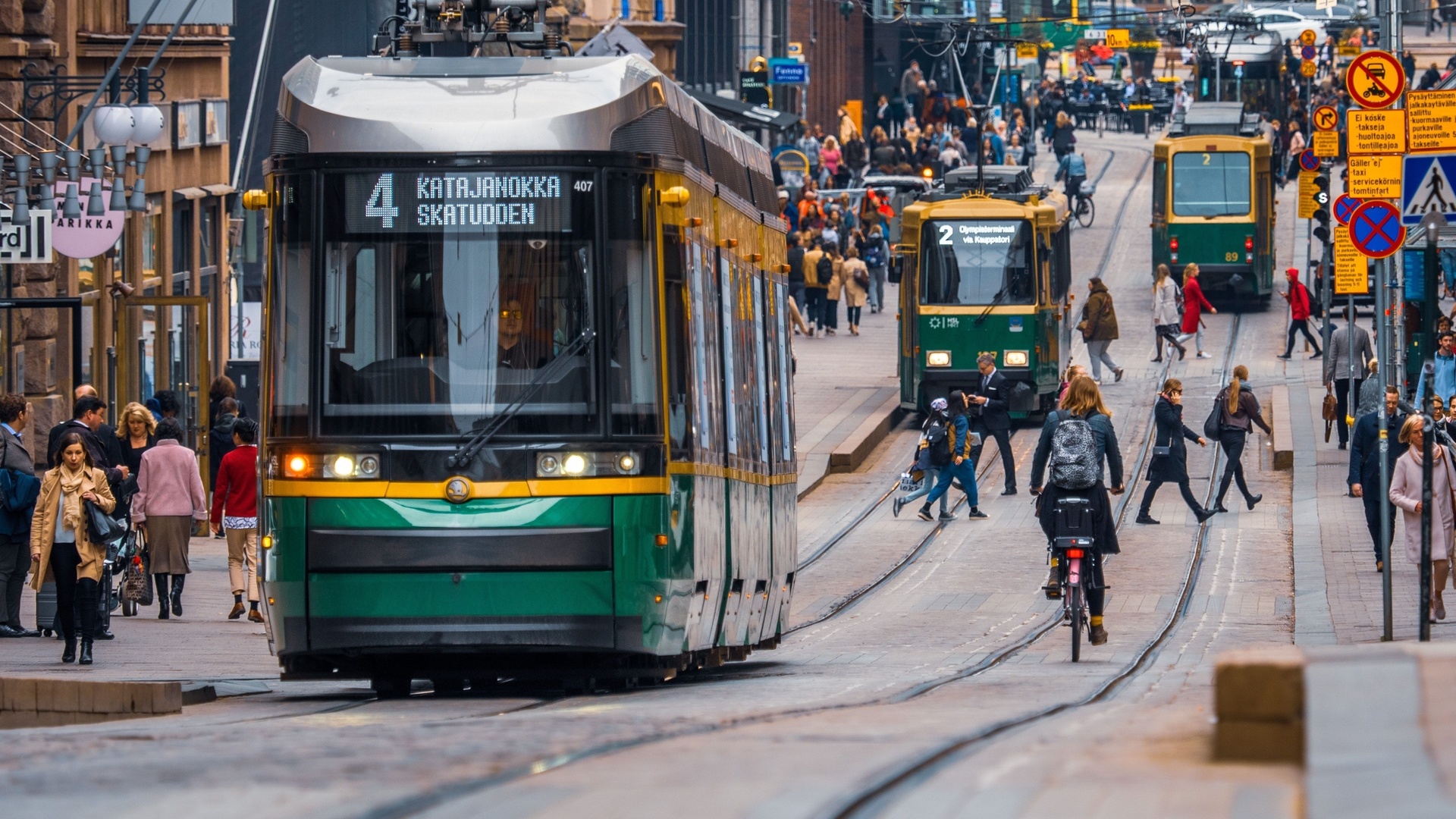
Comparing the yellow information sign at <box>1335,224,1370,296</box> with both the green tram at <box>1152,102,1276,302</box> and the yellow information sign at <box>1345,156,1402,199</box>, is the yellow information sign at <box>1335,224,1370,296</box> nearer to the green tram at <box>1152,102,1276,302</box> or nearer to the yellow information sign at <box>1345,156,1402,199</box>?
the yellow information sign at <box>1345,156,1402,199</box>

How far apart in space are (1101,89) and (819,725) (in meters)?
73.9

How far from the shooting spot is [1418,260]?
31672 mm

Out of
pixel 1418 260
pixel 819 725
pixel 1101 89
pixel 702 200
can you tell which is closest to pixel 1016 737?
pixel 819 725

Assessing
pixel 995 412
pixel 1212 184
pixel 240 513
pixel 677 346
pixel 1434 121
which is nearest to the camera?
pixel 677 346

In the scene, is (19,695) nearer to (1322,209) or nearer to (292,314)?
(292,314)

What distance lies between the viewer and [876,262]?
157 ft

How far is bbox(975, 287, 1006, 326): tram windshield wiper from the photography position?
32625 millimetres

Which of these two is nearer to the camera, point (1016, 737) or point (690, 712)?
point (1016, 737)

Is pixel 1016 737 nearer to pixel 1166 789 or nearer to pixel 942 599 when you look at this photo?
pixel 1166 789

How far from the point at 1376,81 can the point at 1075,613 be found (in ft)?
16.5

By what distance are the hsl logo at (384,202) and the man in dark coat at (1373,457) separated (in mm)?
9815

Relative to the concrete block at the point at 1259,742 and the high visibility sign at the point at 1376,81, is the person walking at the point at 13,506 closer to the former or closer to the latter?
the high visibility sign at the point at 1376,81

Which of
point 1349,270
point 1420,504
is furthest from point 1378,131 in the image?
point 1349,270

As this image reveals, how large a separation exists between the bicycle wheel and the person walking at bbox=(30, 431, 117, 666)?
5.63 meters
